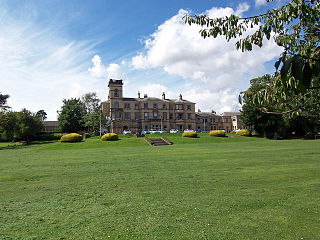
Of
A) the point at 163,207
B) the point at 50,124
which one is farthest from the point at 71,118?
the point at 163,207

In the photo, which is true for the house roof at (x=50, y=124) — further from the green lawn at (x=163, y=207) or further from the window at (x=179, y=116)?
the green lawn at (x=163, y=207)

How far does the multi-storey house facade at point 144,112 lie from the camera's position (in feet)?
238

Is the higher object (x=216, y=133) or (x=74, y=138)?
(x=216, y=133)

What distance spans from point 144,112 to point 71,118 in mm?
23220

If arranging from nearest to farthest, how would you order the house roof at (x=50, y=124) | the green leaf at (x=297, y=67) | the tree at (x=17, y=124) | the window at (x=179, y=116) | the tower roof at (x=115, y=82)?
the green leaf at (x=297, y=67) → the tree at (x=17, y=124) → the tower roof at (x=115, y=82) → the window at (x=179, y=116) → the house roof at (x=50, y=124)

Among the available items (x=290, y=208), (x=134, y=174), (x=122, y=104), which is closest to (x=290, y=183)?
(x=290, y=208)

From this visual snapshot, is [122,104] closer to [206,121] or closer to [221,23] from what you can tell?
[206,121]

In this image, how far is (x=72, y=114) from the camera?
7488 cm

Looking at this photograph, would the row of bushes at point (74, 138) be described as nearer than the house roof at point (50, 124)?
Yes

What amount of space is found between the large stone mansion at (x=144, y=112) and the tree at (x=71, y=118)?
7725 mm

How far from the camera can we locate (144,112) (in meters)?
76.4

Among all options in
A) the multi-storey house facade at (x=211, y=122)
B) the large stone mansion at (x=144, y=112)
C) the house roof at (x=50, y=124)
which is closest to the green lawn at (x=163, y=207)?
the large stone mansion at (x=144, y=112)

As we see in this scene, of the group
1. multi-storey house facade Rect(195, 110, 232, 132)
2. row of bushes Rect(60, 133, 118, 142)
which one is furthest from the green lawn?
multi-storey house facade Rect(195, 110, 232, 132)

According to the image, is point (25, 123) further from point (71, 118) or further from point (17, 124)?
point (71, 118)
